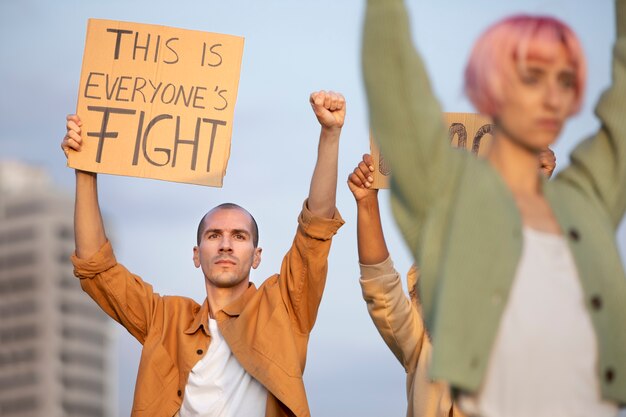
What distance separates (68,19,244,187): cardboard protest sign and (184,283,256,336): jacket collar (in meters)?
0.45

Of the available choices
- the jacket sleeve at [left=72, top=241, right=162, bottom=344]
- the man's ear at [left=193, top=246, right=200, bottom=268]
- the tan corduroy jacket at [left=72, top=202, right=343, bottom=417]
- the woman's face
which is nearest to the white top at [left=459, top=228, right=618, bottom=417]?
the woman's face

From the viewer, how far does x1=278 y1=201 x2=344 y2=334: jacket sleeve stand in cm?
495

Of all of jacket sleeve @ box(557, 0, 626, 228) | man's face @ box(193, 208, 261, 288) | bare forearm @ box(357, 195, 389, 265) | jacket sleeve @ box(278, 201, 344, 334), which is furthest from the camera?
man's face @ box(193, 208, 261, 288)

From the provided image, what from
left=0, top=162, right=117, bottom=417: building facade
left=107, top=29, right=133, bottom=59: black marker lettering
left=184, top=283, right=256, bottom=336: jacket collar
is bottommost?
left=0, top=162, right=117, bottom=417: building facade

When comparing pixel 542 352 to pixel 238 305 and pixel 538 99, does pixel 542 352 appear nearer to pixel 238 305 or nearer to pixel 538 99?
pixel 538 99

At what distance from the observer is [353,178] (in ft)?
16.1

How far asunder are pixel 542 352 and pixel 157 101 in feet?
9.20

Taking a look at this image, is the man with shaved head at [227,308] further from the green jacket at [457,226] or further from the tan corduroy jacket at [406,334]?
the green jacket at [457,226]

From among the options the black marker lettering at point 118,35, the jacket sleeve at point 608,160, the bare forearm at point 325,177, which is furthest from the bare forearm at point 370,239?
the jacket sleeve at point 608,160

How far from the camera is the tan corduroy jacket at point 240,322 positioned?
4.89m

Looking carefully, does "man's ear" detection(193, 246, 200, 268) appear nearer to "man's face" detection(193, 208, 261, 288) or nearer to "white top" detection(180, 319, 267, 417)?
"man's face" detection(193, 208, 261, 288)

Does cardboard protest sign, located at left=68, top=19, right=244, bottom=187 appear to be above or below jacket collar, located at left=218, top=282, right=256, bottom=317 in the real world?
above

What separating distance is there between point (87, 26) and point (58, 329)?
53.5 feet

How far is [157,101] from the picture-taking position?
5.28 m
